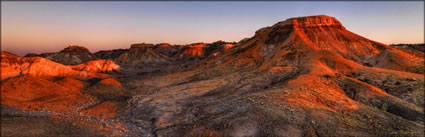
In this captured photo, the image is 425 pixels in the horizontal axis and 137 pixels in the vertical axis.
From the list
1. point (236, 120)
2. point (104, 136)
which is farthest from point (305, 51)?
point (104, 136)

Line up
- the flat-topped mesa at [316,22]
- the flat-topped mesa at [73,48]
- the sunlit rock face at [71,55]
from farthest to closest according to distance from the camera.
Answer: the flat-topped mesa at [73,48]
the sunlit rock face at [71,55]
the flat-topped mesa at [316,22]

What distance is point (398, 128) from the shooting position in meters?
13.2

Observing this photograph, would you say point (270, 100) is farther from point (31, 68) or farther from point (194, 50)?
point (194, 50)

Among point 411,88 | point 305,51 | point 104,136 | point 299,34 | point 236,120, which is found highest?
point 299,34

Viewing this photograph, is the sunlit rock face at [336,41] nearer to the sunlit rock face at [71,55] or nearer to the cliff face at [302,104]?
the cliff face at [302,104]

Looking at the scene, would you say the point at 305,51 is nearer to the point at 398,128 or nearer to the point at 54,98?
the point at 398,128

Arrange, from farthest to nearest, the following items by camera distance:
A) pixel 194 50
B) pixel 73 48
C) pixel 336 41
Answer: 1. pixel 194 50
2. pixel 73 48
3. pixel 336 41

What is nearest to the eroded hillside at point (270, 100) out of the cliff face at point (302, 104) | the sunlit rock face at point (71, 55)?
the cliff face at point (302, 104)

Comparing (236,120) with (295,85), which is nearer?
(236,120)

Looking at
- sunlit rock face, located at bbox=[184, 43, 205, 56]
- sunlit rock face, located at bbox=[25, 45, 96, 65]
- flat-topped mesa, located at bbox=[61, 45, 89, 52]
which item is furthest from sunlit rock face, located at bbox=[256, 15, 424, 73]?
flat-topped mesa, located at bbox=[61, 45, 89, 52]

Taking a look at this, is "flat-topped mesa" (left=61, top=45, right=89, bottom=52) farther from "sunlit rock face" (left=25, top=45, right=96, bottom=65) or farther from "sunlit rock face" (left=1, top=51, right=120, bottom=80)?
"sunlit rock face" (left=1, top=51, right=120, bottom=80)

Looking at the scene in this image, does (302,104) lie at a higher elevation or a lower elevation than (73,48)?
lower

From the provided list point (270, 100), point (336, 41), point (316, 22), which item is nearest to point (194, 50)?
point (316, 22)

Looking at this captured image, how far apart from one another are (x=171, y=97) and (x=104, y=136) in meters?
10.6
